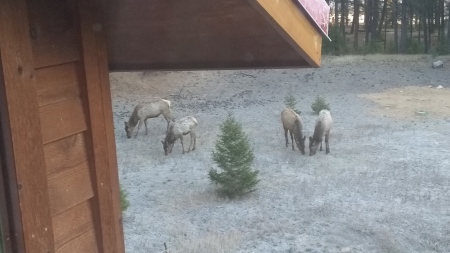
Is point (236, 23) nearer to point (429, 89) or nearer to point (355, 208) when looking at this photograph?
point (355, 208)

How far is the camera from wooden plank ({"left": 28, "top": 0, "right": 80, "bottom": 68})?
1.68 m

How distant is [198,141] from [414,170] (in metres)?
4.61

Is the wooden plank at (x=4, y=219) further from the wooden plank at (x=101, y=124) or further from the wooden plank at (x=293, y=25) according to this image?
the wooden plank at (x=293, y=25)

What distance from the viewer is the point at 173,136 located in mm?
12445

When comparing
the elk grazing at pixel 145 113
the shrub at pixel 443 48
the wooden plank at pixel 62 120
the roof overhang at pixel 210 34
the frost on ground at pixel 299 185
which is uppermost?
the roof overhang at pixel 210 34

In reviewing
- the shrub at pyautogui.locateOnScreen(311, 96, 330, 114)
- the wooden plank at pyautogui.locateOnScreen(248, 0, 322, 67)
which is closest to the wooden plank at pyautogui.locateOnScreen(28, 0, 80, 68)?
the wooden plank at pyautogui.locateOnScreen(248, 0, 322, 67)

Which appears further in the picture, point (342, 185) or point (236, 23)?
point (342, 185)

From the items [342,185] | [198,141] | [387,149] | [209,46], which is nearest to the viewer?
[209,46]

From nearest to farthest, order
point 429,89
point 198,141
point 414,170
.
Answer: point 414,170 < point 198,141 < point 429,89

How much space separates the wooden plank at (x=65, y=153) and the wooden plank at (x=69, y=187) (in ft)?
0.05

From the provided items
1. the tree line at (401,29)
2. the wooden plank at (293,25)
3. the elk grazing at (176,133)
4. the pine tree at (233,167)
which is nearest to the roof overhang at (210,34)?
the wooden plank at (293,25)

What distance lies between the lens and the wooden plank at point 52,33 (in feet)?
5.53

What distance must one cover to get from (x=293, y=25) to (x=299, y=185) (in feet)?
28.1

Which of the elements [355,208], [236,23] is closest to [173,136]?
[355,208]
